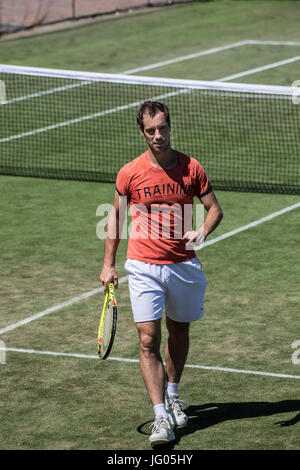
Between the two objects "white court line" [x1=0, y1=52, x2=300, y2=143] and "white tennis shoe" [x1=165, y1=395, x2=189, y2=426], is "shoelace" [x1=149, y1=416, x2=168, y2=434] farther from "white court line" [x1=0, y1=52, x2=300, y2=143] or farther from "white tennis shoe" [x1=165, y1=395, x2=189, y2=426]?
"white court line" [x1=0, y1=52, x2=300, y2=143]

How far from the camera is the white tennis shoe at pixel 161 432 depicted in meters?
7.66

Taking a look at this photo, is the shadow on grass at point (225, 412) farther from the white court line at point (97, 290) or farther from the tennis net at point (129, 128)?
the tennis net at point (129, 128)

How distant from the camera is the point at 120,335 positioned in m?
10.4

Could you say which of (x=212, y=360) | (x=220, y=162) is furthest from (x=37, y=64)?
(x=212, y=360)

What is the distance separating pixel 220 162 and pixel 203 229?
10471 mm

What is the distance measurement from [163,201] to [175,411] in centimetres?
178

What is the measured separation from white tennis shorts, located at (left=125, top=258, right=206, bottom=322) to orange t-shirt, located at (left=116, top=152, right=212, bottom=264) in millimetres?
81

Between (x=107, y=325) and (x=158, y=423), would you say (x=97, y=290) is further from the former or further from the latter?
(x=158, y=423)

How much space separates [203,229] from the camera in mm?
7848

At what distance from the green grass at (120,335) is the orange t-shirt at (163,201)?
4.84ft

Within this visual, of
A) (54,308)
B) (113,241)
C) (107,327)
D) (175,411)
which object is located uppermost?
(113,241)

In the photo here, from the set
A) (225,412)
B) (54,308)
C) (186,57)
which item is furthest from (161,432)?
(186,57)

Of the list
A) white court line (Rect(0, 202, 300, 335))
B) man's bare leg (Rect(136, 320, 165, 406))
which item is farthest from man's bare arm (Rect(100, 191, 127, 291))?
white court line (Rect(0, 202, 300, 335))
